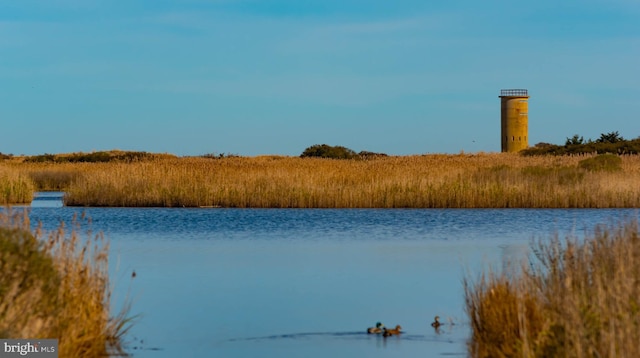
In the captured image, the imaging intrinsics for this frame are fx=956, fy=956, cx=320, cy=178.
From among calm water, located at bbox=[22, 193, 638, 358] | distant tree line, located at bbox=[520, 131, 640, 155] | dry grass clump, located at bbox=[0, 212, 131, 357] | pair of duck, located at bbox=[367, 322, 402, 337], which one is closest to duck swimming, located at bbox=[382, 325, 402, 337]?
pair of duck, located at bbox=[367, 322, 402, 337]

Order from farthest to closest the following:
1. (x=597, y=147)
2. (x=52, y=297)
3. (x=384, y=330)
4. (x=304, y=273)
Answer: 1. (x=597, y=147)
2. (x=304, y=273)
3. (x=384, y=330)
4. (x=52, y=297)

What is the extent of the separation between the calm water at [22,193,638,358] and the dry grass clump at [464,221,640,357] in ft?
1.02

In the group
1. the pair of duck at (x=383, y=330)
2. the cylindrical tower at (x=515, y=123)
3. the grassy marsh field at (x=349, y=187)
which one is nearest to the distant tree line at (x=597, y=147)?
the cylindrical tower at (x=515, y=123)

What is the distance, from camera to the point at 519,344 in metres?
6.68

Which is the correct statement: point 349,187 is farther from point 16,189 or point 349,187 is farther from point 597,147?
point 597,147

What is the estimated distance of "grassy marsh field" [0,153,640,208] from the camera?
25047 mm

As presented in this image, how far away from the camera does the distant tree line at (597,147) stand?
52844 mm

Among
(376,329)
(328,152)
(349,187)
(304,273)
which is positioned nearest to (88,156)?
(328,152)

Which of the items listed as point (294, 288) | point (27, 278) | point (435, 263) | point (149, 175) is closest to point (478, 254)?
point (435, 263)

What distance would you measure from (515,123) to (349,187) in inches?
1705

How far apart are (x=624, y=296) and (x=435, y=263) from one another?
8.14m

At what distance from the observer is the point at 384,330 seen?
8539mm

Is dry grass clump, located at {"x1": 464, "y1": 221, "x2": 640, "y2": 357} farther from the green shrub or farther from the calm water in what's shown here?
the green shrub

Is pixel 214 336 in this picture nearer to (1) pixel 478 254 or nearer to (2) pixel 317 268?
(2) pixel 317 268
